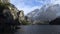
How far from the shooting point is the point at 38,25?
1016 cm

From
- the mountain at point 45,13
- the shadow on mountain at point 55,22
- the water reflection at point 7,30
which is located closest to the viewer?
the water reflection at point 7,30

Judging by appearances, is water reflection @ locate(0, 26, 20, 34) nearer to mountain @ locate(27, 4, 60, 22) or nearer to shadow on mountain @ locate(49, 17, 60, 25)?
mountain @ locate(27, 4, 60, 22)

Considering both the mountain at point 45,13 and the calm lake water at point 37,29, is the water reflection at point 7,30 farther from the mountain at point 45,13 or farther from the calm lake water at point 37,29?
the mountain at point 45,13

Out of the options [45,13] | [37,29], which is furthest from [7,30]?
[45,13]

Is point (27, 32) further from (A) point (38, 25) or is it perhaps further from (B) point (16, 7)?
(B) point (16, 7)

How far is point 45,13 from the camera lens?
1035cm

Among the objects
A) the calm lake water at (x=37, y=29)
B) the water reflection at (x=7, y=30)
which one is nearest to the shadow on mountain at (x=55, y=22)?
the calm lake water at (x=37, y=29)

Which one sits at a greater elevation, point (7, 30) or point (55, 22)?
point (55, 22)

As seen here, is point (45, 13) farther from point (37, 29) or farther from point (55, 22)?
point (37, 29)

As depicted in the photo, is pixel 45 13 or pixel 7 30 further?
pixel 45 13

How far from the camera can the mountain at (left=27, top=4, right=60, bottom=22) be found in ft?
33.8

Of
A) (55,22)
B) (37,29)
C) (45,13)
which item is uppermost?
(45,13)

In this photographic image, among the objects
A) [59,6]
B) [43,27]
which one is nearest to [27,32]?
[43,27]

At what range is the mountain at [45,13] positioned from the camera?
10289mm
